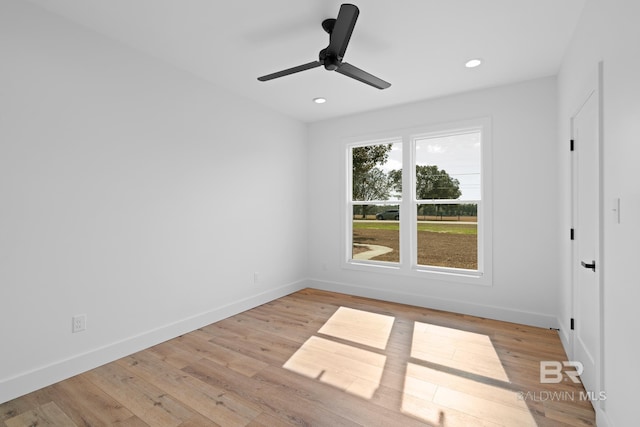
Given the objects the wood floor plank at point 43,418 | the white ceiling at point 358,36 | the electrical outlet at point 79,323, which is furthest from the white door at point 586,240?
the electrical outlet at point 79,323

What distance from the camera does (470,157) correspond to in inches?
156

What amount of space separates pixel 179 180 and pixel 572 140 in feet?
12.0

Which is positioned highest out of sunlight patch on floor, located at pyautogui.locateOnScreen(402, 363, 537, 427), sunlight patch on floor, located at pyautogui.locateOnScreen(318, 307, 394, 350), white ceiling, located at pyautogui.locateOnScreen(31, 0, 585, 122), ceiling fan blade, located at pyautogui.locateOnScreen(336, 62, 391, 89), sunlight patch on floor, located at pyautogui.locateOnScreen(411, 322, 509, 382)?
white ceiling, located at pyautogui.locateOnScreen(31, 0, 585, 122)

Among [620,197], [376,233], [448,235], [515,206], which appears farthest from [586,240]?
[376,233]

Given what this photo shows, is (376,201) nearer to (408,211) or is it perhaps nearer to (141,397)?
(408,211)

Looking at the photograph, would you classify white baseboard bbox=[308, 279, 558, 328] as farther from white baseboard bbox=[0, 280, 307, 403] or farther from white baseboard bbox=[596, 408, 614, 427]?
white baseboard bbox=[596, 408, 614, 427]

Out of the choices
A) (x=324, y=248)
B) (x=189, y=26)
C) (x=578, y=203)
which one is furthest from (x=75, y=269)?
(x=578, y=203)

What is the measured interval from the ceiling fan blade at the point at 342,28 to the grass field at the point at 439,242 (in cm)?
268

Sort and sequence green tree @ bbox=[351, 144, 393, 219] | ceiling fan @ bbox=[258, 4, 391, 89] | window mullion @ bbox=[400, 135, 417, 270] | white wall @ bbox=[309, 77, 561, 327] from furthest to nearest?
green tree @ bbox=[351, 144, 393, 219], window mullion @ bbox=[400, 135, 417, 270], white wall @ bbox=[309, 77, 561, 327], ceiling fan @ bbox=[258, 4, 391, 89]

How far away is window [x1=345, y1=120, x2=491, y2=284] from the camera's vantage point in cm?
391

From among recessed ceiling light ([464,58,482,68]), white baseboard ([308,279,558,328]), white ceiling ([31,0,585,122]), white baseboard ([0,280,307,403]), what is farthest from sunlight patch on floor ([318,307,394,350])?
recessed ceiling light ([464,58,482,68])

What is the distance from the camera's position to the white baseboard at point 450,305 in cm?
345

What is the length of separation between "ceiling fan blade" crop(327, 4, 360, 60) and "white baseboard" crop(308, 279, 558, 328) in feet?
10.3

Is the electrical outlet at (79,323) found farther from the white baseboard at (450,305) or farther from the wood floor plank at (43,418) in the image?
the white baseboard at (450,305)
